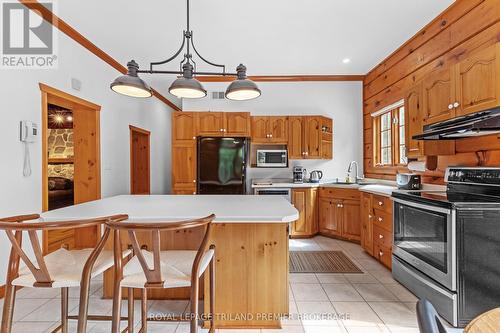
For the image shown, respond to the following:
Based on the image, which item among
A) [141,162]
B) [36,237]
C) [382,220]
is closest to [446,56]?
[382,220]

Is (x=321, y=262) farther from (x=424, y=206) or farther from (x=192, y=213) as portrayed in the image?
(x=192, y=213)

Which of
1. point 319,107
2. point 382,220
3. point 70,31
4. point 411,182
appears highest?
point 70,31

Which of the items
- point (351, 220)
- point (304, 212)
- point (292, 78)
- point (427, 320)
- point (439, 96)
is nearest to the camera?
point (427, 320)

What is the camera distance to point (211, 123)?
13.8 feet

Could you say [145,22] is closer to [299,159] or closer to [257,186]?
[257,186]

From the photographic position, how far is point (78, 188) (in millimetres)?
3271

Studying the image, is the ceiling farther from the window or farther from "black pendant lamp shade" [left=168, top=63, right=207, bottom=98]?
"black pendant lamp shade" [left=168, top=63, right=207, bottom=98]

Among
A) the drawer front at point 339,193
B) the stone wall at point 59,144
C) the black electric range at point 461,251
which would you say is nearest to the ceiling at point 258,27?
the black electric range at point 461,251

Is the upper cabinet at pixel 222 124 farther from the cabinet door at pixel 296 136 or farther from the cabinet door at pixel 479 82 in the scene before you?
the cabinet door at pixel 479 82

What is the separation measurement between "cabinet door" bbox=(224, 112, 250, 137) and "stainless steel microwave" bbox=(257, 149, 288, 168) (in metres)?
0.46

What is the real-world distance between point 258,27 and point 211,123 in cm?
178

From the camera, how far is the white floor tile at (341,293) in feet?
7.26

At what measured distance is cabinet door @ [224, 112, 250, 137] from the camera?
13.8 feet

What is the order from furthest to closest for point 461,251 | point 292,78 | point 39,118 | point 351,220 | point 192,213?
point 292,78 → point 351,220 → point 39,118 → point 461,251 → point 192,213
